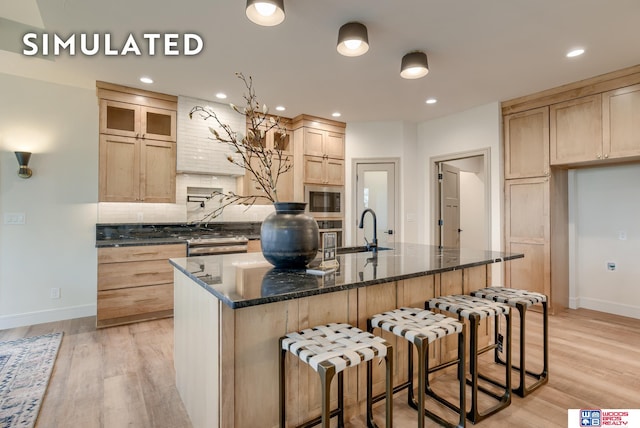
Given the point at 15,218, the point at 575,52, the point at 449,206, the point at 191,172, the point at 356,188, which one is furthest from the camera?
the point at 449,206

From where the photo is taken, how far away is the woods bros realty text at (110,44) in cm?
277

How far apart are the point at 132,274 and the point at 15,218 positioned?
55.5 inches

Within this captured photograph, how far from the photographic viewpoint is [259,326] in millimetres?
1556

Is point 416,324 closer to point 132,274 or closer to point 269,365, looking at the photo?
point 269,365

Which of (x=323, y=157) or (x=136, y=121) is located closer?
(x=136, y=121)

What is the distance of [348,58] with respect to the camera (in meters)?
3.11

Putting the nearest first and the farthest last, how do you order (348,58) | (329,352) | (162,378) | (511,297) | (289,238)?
1. (329,352)
2. (289,238)
3. (511,297)
4. (162,378)
5. (348,58)

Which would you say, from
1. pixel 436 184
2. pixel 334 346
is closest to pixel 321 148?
pixel 436 184

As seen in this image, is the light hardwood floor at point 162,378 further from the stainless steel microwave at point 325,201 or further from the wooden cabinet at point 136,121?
the stainless steel microwave at point 325,201

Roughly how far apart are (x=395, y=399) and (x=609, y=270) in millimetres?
3556

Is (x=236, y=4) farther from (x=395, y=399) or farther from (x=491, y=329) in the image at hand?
(x=491, y=329)

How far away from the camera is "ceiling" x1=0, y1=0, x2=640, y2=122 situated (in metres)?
2.36

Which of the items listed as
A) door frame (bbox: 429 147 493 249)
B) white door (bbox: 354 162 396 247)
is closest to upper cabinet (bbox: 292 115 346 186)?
white door (bbox: 354 162 396 247)

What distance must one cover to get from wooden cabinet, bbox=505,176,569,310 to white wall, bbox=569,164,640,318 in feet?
0.57
